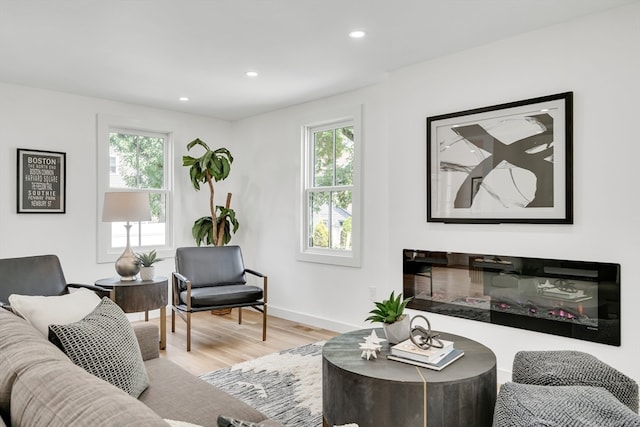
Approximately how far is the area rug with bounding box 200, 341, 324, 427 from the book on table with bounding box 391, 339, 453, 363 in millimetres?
749

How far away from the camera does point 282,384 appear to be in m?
3.07

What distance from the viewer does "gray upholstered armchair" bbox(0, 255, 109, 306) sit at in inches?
127

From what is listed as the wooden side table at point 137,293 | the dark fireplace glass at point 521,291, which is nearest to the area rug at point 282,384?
the wooden side table at point 137,293

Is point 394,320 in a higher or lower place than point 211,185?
lower

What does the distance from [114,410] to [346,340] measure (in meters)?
1.73

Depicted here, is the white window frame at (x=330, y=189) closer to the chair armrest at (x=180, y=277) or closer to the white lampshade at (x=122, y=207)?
the chair armrest at (x=180, y=277)

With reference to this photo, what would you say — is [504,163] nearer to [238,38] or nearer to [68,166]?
[238,38]

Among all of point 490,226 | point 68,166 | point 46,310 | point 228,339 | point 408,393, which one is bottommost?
point 228,339

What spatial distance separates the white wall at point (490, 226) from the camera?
2.61 m

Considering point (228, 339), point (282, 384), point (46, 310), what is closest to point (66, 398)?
point (46, 310)

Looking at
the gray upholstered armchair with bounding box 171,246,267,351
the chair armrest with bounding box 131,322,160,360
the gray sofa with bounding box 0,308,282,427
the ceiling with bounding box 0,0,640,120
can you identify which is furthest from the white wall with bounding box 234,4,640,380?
the gray sofa with bounding box 0,308,282,427

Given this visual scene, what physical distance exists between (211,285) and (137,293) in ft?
3.02

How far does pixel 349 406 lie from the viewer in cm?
199

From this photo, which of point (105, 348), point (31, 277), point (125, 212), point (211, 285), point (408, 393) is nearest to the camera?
point (105, 348)
